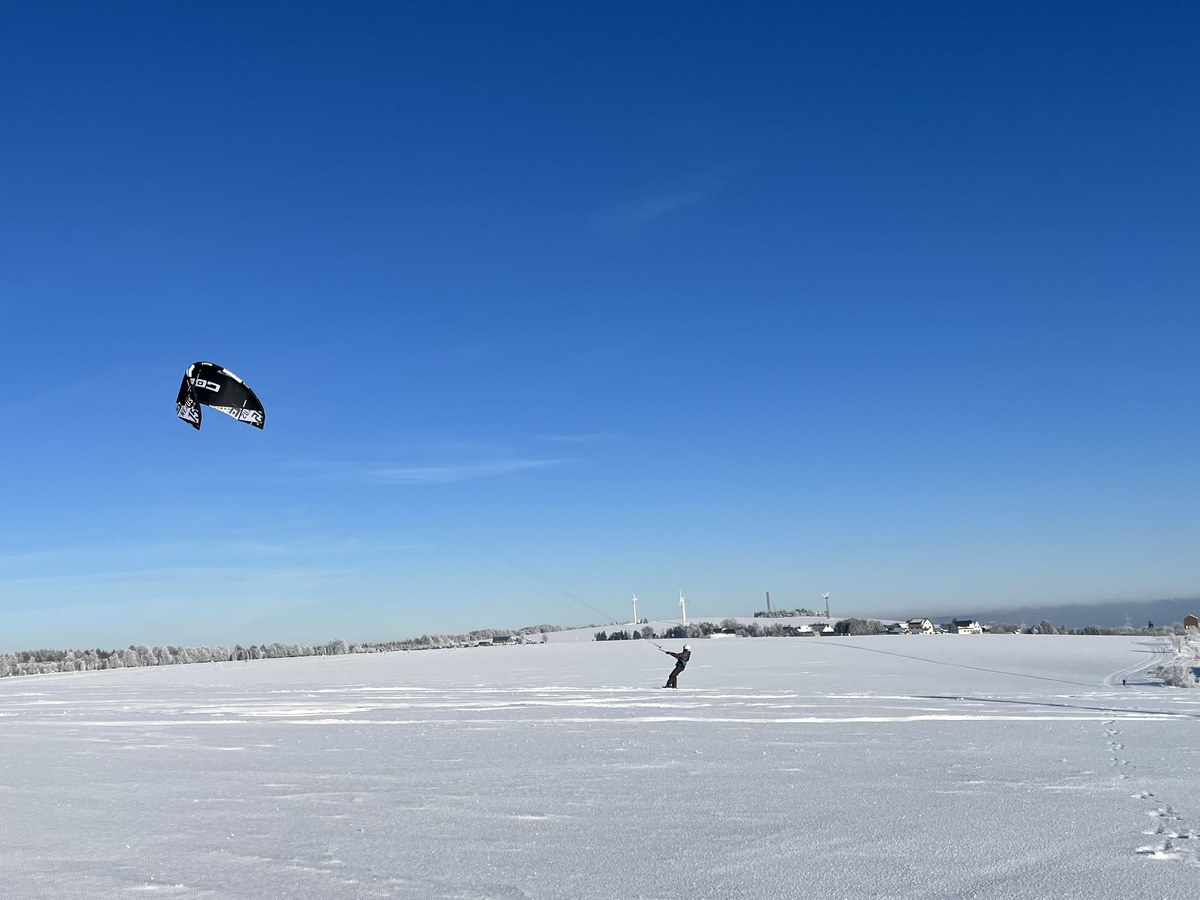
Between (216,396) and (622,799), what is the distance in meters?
11.1

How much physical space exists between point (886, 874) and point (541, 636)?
71057 millimetres

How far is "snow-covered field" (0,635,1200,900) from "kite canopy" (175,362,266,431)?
200 inches

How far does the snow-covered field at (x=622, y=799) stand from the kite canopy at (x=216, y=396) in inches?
200

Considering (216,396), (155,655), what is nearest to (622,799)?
(216,396)

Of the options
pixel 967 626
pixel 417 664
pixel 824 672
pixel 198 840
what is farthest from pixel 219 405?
pixel 967 626

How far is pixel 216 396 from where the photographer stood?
15.8 metres

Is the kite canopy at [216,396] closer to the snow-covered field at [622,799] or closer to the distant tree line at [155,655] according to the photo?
the snow-covered field at [622,799]

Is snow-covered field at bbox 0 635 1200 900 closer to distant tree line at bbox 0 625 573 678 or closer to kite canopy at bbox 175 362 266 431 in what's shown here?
kite canopy at bbox 175 362 266 431

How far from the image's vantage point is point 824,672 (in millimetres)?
25484

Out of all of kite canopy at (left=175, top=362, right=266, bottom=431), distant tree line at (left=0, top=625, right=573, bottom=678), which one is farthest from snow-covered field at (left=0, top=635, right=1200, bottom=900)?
distant tree line at (left=0, top=625, right=573, bottom=678)

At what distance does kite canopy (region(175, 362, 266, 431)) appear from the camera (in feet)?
51.3

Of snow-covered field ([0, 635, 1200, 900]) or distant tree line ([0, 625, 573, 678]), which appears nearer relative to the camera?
snow-covered field ([0, 635, 1200, 900])

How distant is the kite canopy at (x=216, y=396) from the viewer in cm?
1562

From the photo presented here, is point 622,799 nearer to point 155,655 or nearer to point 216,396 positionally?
point 216,396
